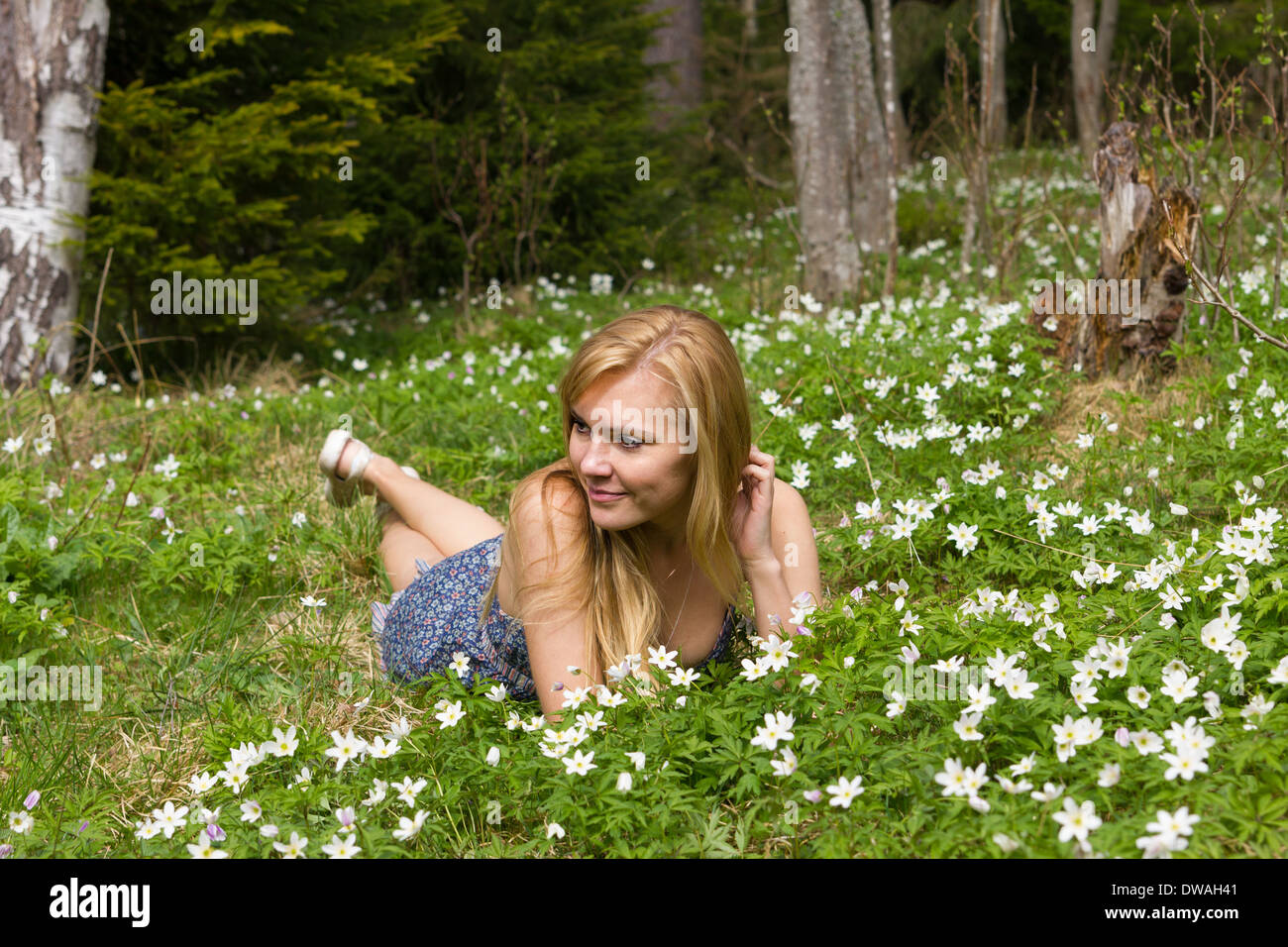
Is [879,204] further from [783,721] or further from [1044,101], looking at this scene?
[1044,101]

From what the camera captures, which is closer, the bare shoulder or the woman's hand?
the woman's hand

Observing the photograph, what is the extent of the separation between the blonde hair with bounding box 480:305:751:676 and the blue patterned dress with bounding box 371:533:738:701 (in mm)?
281

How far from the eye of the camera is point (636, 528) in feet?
9.91

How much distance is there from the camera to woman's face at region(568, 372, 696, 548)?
2.69 m

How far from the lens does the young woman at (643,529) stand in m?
2.73

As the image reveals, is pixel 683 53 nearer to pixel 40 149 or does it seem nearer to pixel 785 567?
pixel 40 149

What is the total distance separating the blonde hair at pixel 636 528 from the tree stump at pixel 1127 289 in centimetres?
283

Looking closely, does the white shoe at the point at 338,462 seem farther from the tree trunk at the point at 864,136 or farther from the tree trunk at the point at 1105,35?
the tree trunk at the point at 1105,35

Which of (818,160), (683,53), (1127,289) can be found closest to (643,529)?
(1127,289)

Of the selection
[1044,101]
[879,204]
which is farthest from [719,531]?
[1044,101]

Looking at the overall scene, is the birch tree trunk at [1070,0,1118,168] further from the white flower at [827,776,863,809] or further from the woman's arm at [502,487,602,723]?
the white flower at [827,776,863,809]

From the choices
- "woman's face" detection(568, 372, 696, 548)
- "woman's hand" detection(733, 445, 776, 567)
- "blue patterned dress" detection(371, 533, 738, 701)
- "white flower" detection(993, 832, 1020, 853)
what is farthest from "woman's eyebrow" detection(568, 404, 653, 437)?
"white flower" detection(993, 832, 1020, 853)

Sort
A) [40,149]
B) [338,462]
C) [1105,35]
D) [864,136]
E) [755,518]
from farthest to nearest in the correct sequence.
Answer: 1. [1105,35]
2. [864,136]
3. [40,149]
4. [338,462]
5. [755,518]

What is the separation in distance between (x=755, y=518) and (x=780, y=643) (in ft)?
1.31
